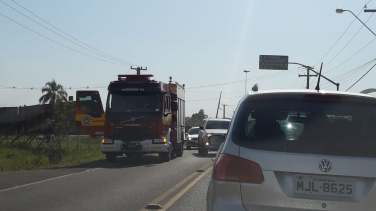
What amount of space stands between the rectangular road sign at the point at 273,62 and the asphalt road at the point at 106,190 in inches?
1145

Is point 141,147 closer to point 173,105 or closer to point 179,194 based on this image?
point 173,105

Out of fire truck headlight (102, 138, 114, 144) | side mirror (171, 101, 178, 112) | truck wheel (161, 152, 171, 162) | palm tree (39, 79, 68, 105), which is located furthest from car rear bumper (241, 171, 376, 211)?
palm tree (39, 79, 68, 105)

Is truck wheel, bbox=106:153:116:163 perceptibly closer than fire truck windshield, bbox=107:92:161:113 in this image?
No

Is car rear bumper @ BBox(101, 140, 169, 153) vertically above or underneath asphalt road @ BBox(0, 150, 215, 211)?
above

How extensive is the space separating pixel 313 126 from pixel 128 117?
15.9 meters

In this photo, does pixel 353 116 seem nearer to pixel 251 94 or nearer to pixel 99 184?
pixel 251 94

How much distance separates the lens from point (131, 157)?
79.5ft

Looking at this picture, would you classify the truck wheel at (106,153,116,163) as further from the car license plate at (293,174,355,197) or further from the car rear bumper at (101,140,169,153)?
the car license plate at (293,174,355,197)

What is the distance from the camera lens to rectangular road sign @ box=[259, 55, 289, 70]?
43656 millimetres

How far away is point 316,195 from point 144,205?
18.4ft

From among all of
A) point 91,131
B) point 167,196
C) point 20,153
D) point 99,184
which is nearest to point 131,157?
point 91,131

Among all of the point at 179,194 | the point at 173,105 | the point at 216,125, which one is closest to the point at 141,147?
the point at 173,105

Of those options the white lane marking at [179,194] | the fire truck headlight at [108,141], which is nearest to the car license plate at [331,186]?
the white lane marking at [179,194]

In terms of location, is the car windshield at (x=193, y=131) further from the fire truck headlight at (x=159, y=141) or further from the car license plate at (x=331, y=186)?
the car license plate at (x=331, y=186)
